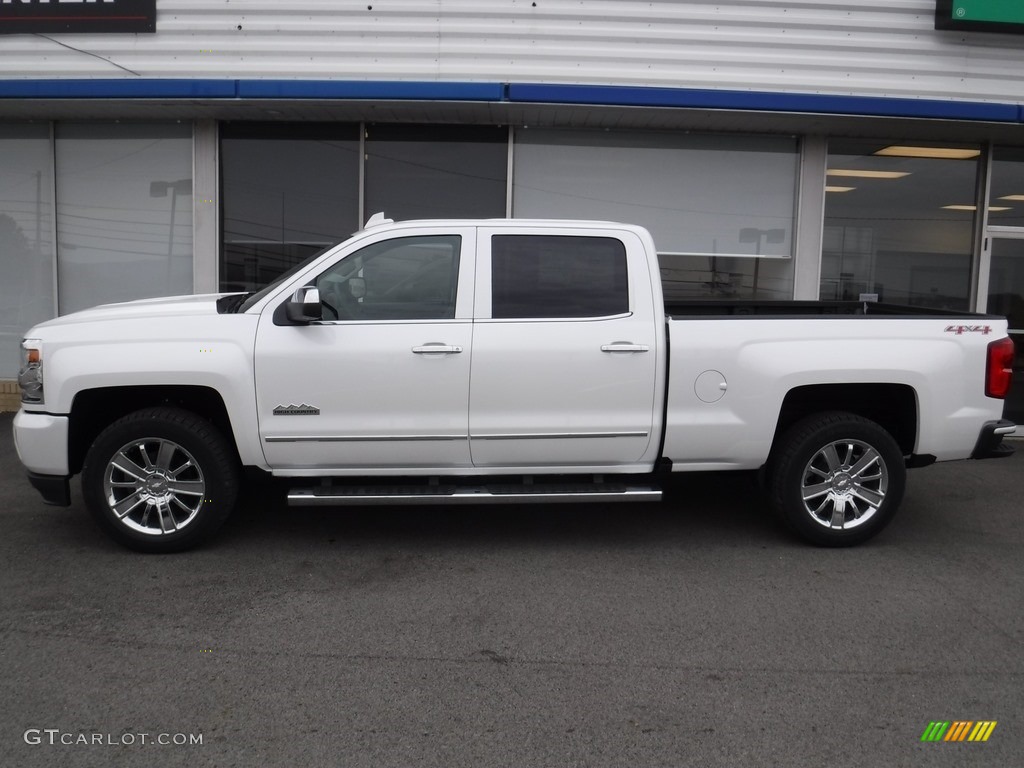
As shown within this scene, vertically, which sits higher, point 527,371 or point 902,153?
point 902,153

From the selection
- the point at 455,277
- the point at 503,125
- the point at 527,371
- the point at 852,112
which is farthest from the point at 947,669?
the point at 503,125

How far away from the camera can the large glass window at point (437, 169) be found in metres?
9.34

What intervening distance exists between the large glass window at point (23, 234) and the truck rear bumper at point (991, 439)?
9.35 m

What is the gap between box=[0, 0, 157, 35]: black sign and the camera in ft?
28.9

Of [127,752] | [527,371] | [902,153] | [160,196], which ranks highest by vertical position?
[902,153]

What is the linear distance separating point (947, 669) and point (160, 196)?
8825mm

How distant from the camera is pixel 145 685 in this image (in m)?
3.65

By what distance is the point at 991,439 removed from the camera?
5453 millimetres

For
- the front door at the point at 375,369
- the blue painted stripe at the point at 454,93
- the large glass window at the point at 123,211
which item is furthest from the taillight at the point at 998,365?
the large glass window at the point at 123,211

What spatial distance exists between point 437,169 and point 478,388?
4.89 m

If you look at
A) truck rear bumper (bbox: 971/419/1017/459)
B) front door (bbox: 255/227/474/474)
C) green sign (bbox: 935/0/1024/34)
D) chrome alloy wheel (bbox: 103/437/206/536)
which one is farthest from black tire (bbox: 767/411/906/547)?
green sign (bbox: 935/0/1024/34)

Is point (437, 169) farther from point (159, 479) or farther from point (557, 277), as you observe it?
point (159, 479)

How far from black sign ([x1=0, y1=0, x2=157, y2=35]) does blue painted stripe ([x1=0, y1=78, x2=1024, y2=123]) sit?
2.38 ft

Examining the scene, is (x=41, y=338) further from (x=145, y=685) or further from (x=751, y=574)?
(x=751, y=574)
